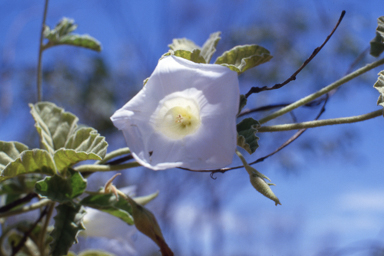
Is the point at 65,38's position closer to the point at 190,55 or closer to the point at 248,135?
the point at 190,55

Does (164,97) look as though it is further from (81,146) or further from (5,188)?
(5,188)

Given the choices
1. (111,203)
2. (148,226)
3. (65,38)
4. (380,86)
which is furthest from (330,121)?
(65,38)

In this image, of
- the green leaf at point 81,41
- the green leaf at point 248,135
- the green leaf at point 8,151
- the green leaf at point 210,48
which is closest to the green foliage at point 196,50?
the green leaf at point 210,48

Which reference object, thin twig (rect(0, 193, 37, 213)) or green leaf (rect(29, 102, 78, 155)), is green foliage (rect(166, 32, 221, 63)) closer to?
green leaf (rect(29, 102, 78, 155))

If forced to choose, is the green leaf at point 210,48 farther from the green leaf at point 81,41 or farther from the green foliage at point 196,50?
the green leaf at point 81,41

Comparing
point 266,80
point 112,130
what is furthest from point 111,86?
point 266,80

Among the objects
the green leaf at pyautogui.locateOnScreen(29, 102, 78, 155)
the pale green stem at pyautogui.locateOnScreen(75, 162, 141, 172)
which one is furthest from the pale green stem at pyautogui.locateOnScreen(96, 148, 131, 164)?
the green leaf at pyautogui.locateOnScreen(29, 102, 78, 155)
